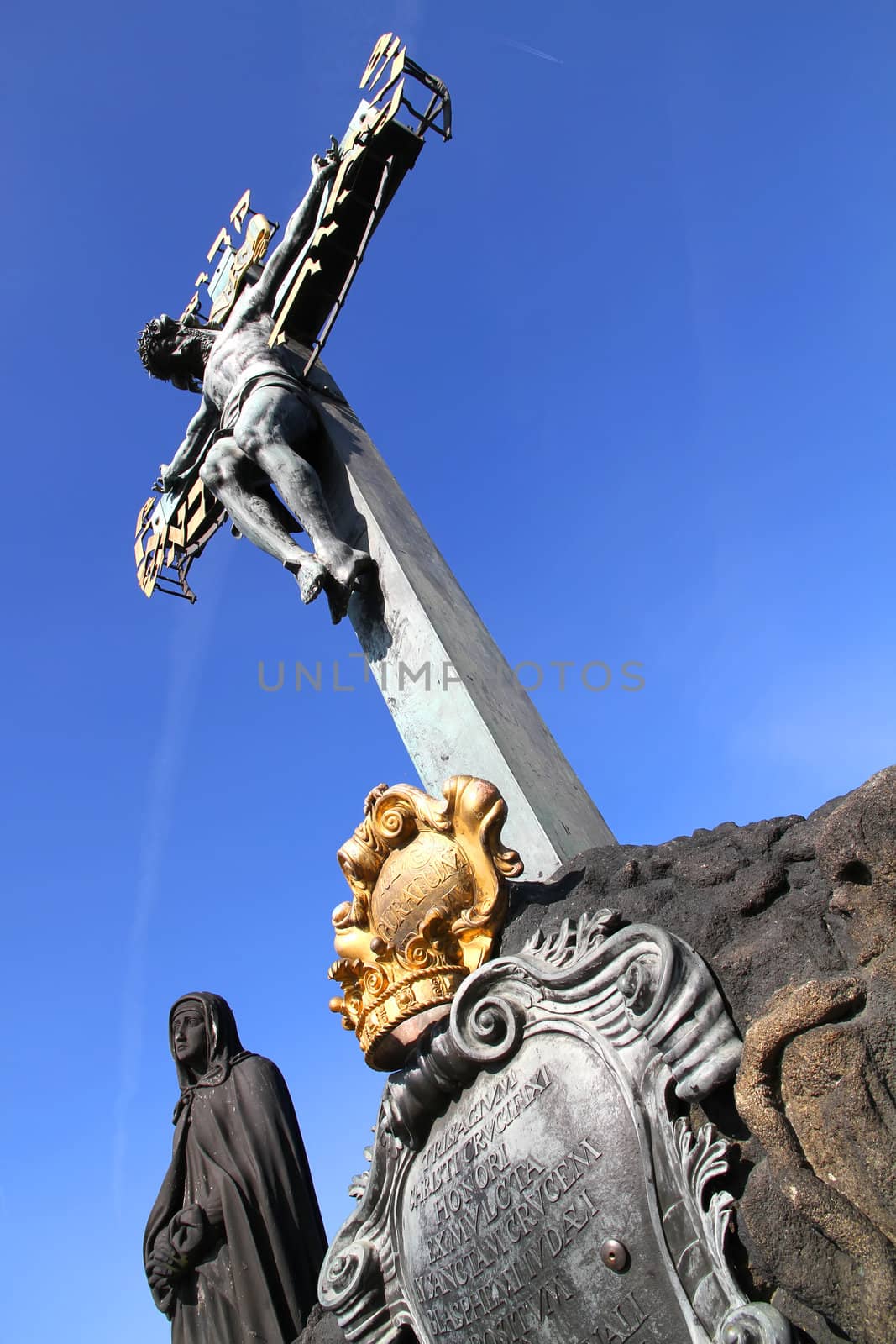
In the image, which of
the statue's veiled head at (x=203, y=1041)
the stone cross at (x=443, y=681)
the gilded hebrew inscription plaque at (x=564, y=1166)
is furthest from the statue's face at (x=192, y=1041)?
the gilded hebrew inscription plaque at (x=564, y=1166)

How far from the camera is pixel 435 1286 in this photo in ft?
9.64

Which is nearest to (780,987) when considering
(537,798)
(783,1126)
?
(783,1126)

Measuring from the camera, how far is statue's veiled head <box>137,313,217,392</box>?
23.3ft

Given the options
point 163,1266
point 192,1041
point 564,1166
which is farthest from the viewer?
point 192,1041

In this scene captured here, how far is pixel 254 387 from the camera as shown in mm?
6070

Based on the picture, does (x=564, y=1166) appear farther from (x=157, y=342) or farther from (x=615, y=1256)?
(x=157, y=342)

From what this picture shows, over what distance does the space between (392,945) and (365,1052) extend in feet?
1.21

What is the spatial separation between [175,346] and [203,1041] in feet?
15.7

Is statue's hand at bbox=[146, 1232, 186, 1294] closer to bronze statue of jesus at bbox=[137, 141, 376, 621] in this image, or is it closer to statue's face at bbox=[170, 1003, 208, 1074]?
statue's face at bbox=[170, 1003, 208, 1074]

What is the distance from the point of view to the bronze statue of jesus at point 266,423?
5500mm

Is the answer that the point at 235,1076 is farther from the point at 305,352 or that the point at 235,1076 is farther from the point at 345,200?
the point at 345,200

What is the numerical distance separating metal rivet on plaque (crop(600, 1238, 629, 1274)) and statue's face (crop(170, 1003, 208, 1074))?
10.9 feet

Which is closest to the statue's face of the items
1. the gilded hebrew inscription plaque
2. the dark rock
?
the gilded hebrew inscription plaque

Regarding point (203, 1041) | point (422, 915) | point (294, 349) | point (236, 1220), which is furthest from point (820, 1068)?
point (294, 349)
